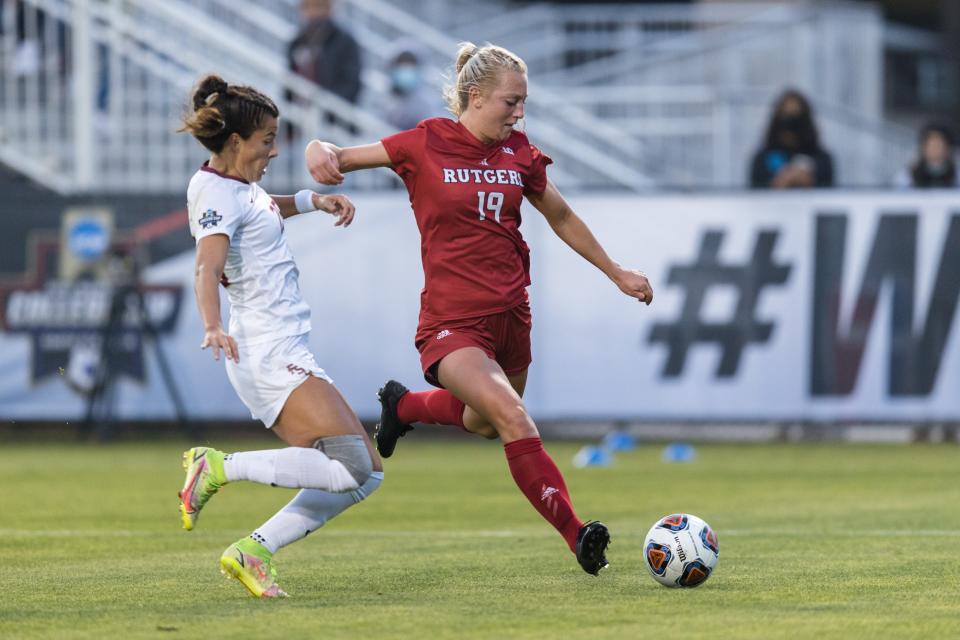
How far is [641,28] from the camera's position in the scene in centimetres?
2378

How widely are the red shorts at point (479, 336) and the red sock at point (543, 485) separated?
49 cm

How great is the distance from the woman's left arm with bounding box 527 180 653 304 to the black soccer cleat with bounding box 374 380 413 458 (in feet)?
4.26

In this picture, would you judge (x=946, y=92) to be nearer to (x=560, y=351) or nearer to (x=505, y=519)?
(x=560, y=351)

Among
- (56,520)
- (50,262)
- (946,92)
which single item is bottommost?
(56,520)

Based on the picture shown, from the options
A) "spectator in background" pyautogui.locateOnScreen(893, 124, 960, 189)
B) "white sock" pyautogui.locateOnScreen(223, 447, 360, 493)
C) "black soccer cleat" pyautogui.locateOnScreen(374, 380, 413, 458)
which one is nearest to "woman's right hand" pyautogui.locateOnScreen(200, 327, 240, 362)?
"white sock" pyautogui.locateOnScreen(223, 447, 360, 493)

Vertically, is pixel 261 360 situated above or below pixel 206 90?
below

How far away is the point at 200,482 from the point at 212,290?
31.5 inches

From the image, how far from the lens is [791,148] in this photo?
17000mm

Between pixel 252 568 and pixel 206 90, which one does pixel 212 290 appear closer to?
pixel 206 90

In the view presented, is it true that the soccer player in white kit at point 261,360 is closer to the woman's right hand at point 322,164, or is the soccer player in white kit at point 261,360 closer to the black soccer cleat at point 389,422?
the woman's right hand at point 322,164

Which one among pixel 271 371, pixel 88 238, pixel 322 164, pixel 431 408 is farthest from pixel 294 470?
pixel 88 238

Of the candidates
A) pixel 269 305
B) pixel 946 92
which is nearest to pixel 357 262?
pixel 269 305

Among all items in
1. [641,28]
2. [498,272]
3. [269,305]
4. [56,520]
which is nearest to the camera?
[269,305]

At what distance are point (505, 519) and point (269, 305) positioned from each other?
11.9 ft
